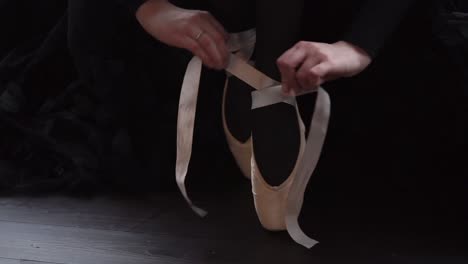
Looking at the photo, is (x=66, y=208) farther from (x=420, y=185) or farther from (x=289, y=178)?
(x=420, y=185)

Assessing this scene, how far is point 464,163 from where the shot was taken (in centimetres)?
85

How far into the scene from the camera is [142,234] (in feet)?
2.43

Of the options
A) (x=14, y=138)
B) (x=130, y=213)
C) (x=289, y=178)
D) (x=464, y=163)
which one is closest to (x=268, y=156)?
(x=289, y=178)

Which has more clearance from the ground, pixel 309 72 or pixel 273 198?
pixel 309 72

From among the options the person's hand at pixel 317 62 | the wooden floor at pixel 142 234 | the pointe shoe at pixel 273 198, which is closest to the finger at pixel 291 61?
the person's hand at pixel 317 62

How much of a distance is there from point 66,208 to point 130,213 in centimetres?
10

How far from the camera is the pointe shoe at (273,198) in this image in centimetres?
73

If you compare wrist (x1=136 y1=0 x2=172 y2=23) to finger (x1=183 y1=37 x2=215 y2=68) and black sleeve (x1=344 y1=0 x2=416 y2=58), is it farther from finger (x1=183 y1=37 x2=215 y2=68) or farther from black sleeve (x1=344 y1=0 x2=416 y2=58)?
black sleeve (x1=344 y1=0 x2=416 y2=58)

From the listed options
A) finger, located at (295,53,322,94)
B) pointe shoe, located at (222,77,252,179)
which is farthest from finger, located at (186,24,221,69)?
pointe shoe, located at (222,77,252,179)

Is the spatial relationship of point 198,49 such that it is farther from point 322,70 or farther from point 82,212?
point 82,212

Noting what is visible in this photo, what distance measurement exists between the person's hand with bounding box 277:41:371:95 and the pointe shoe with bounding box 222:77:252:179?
24 centimetres

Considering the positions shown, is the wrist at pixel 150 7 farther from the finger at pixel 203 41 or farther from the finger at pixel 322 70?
the finger at pixel 322 70

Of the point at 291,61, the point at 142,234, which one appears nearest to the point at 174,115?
the point at 142,234

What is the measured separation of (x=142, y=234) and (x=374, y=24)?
39 cm
